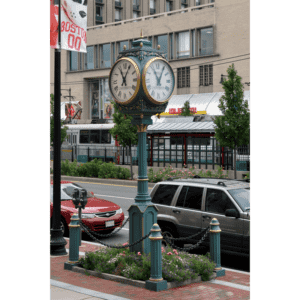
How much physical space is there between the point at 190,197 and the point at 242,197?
1063 mm

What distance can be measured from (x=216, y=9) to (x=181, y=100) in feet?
4.33

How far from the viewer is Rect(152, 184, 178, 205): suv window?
9594mm

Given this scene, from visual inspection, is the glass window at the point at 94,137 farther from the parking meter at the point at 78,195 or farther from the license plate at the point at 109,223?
the license plate at the point at 109,223

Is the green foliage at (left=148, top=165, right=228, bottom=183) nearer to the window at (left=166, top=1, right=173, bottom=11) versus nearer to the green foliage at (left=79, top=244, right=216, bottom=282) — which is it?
the green foliage at (left=79, top=244, right=216, bottom=282)

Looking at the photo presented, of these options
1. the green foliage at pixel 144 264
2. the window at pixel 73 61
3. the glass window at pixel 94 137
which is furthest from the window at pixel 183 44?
the green foliage at pixel 144 264

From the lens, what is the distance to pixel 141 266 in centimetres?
757

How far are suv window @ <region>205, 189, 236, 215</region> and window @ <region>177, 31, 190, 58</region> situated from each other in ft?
8.82

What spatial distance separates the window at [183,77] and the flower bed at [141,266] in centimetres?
252

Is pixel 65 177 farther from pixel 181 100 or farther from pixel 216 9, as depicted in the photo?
pixel 216 9

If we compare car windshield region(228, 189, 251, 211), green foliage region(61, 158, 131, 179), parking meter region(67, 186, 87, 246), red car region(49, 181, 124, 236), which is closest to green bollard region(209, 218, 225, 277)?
car windshield region(228, 189, 251, 211)

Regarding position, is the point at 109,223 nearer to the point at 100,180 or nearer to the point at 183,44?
the point at 100,180

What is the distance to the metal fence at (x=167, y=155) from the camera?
25.5 feet

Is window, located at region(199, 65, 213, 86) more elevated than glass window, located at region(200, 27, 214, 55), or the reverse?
glass window, located at region(200, 27, 214, 55)

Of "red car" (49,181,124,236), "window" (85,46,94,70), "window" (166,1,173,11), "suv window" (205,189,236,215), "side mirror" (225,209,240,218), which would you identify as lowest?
"red car" (49,181,124,236)
